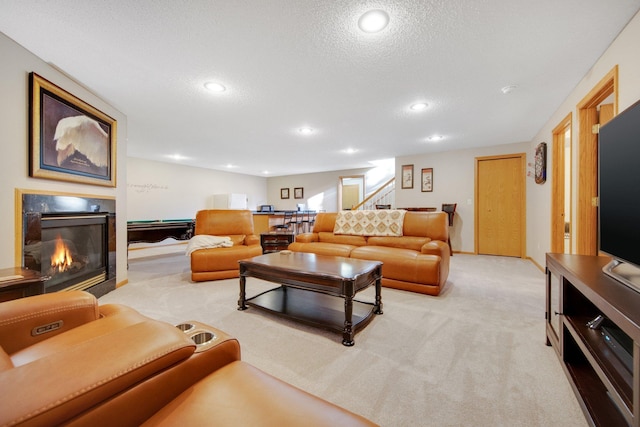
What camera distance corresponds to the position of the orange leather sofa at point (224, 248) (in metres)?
3.39

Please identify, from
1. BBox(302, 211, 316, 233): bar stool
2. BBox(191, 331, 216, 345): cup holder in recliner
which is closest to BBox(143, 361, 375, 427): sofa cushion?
BBox(191, 331, 216, 345): cup holder in recliner

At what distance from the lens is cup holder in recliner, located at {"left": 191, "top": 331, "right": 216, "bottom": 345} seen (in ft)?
2.94

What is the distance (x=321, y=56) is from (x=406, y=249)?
2.59 m

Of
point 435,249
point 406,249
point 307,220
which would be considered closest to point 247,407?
point 435,249

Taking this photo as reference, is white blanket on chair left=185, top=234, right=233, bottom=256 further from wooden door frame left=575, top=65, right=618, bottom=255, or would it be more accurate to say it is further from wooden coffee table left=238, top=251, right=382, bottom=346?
wooden door frame left=575, top=65, right=618, bottom=255

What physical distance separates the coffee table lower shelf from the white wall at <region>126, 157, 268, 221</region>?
5.46 metres

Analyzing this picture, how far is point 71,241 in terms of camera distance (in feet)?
8.97

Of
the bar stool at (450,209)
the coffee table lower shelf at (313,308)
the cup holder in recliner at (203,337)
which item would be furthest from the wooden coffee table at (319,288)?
the bar stool at (450,209)

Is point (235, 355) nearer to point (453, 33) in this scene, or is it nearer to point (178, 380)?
point (178, 380)

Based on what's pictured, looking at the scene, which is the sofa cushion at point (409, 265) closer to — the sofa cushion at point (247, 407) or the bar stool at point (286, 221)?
the sofa cushion at point (247, 407)

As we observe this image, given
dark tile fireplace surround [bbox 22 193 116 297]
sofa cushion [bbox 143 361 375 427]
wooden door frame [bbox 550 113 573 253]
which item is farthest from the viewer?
wooden door frame [bbox 550 113 573 253]

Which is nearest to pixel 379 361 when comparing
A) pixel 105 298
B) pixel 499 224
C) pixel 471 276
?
pixel 471 276

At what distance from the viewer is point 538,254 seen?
13.9ft

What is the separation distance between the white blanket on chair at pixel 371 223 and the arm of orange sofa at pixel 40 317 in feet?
11.2
